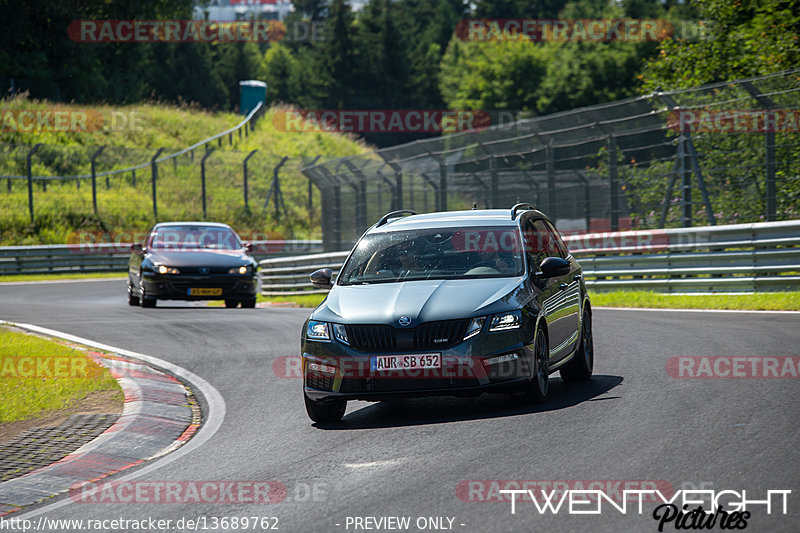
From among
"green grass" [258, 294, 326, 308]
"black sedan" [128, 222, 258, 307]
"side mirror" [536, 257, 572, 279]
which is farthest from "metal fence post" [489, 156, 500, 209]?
"side mirror" [536, 257, 572, 279]

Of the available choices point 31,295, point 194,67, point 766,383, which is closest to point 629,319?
point 766,383

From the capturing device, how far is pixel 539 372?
8258 millimetres

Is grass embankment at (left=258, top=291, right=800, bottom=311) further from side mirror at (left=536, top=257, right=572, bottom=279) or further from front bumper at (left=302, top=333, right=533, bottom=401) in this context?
front bumper at (left=302, top=333, right=533, bottom=401)

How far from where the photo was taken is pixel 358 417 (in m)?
8.59

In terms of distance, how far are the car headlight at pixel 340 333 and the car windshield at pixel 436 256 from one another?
851 millimetres

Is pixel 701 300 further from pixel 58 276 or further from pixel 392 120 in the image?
pixel 392 120

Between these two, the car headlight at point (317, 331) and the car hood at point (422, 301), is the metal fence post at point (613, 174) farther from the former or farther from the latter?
the car headlight at point (317, 331)

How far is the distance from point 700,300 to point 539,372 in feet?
30.6

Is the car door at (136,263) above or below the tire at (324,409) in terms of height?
below

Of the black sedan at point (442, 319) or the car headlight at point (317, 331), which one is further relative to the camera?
the car headlight at point (317, 331)

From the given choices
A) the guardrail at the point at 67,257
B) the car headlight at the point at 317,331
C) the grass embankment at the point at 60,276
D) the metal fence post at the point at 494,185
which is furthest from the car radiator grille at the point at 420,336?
the guardrail at the point at 67,257

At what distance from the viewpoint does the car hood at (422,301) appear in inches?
314

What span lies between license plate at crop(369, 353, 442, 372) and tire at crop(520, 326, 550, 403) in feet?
2.51

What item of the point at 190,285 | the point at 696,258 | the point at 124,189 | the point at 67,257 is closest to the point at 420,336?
the point at 696,258
